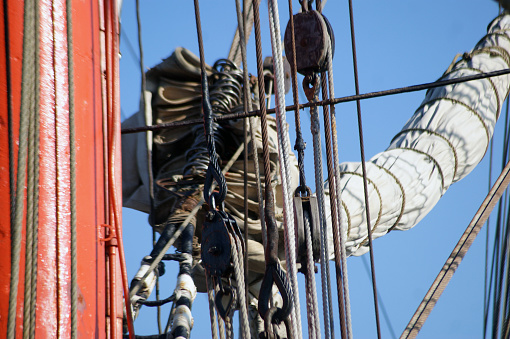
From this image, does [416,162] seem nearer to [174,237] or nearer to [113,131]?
[174,237]

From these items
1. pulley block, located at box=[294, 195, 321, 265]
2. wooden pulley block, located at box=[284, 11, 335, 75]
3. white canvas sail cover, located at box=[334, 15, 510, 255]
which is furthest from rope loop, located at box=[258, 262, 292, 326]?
white canvas sail cover, located at box=[334, 15, 510, 255]

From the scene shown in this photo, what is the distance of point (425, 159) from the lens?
5.11 m

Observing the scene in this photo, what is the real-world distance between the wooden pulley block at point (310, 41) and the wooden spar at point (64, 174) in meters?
1.13

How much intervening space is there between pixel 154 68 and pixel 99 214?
299 centimetres

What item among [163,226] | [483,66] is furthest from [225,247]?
[483,66]

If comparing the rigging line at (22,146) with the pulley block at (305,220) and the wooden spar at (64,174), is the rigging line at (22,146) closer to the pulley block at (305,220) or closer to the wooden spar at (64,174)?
the wooden spar at (64,174)

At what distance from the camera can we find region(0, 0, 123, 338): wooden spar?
77.9 inches

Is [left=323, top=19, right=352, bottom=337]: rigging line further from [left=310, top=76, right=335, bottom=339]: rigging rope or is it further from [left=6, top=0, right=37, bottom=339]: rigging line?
[left=6, top=0, right=37, bottom=339]: rigging line

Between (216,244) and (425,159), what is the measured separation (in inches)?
118

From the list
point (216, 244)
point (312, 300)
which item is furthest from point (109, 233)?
point (312, 300)

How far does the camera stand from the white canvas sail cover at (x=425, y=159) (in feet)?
16.0

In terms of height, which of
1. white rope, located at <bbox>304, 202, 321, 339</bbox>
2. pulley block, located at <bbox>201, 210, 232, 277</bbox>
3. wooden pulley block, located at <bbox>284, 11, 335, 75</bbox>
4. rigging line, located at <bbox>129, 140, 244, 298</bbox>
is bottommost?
white rope, located at <bbox>304, 202, 321, 339</bbox>

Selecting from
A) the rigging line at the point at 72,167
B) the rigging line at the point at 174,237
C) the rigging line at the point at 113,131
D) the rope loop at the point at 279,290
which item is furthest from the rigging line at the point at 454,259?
the rigging line at the point at 72,167

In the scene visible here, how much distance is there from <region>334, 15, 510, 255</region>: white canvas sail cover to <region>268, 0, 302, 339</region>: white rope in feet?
6.76
